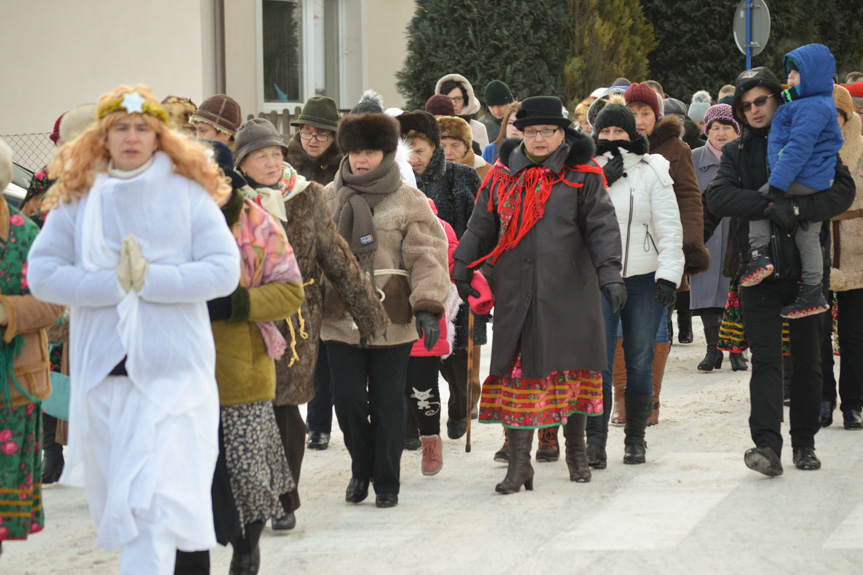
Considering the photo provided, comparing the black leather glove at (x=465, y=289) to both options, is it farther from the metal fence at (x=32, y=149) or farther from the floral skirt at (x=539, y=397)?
the metal fence at (x=32, y=149)

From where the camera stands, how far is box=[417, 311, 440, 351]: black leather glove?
21.6 ft

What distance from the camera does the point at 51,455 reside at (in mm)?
7508

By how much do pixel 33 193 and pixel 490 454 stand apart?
3.10 metres

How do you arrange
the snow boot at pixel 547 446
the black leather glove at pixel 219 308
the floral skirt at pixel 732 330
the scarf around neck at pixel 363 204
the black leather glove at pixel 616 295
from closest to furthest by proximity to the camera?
the black leather glove at pixel 219 308, the black leather glove at pixel 616 295, the scarf around neck at pixel 363 204, the snow boot at pixel 547 446, the floral skirt at pixel 732 330

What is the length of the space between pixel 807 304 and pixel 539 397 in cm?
150

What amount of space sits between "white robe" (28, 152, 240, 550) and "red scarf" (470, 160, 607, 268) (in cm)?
258

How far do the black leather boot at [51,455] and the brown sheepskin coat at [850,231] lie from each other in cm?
469

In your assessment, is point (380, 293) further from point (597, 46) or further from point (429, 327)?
point (597, 46)

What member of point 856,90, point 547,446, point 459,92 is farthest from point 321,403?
point 459,92

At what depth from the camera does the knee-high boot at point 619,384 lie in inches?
347

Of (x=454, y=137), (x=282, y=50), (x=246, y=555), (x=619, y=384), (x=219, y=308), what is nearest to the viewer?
Answer: (x=219, y=308)

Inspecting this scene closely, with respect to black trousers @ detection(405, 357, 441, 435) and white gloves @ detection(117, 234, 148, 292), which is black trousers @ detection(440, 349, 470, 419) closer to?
black trousers @ detection(405, 357, 441, 435)

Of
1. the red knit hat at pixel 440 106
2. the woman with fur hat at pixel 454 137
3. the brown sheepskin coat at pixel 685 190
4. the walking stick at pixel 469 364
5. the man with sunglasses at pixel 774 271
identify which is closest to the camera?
the man with sunglasses at pixel 774 271

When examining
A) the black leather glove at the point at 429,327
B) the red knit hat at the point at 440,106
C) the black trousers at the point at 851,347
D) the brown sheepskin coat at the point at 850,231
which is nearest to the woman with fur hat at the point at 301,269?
the black leather glove at the point at 429,327
